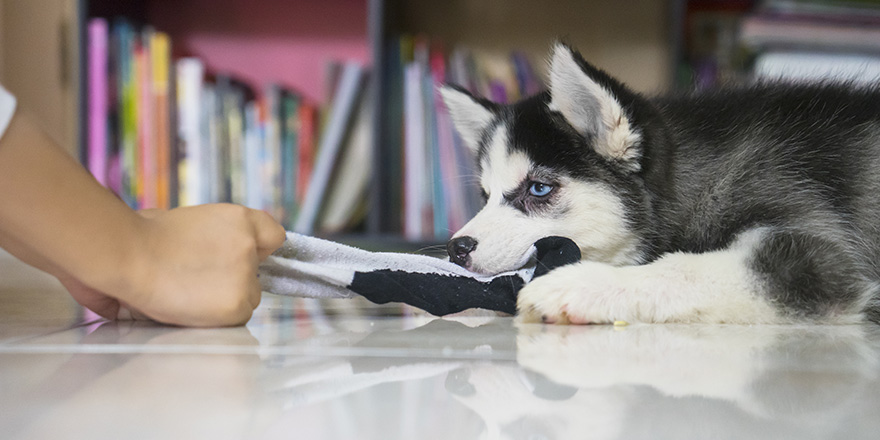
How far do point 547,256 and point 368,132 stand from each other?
169cm

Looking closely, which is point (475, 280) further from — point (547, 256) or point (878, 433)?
point (878, 433)

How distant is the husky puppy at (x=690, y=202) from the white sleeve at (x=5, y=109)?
641 mm

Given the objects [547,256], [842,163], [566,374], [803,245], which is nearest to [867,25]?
[842,163]

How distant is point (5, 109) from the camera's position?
0.69m

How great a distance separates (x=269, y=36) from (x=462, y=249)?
2.20 metres

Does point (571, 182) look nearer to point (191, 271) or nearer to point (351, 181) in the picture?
point (191, 271)

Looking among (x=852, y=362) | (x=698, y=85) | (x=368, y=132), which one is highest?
(x=698, y=85)

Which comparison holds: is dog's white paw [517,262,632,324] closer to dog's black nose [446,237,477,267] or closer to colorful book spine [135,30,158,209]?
dog's black nose [446,237,477,267]

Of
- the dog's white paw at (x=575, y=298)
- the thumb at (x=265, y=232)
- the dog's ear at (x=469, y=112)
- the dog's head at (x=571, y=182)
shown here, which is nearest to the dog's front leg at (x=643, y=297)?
the dog's white paw at (x=575, y=298)

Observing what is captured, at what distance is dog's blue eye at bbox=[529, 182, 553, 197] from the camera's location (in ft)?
A: 4.36

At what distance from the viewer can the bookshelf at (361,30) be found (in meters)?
2.99

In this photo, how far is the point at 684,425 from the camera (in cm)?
47

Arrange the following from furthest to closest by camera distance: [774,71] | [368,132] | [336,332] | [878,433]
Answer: [368,132] → [774,71] → [336,332] → [878,433]

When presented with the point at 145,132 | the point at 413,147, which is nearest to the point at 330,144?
the point at 413,147
